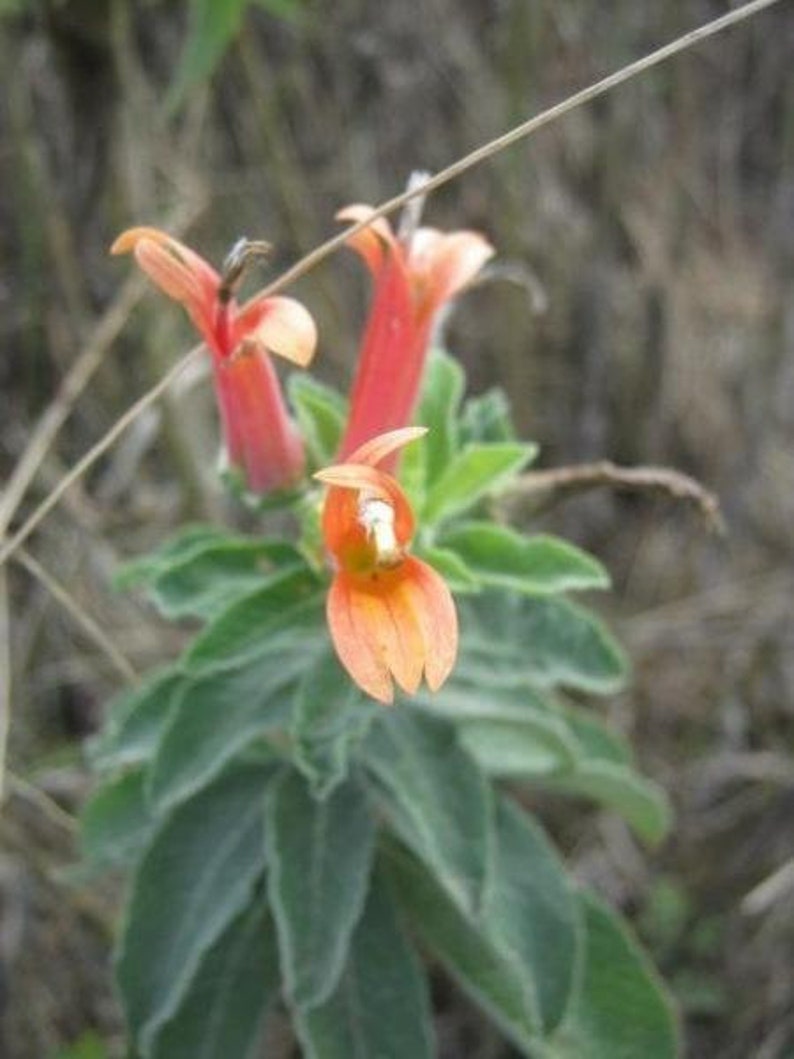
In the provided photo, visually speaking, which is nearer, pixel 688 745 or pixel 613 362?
pixel 688 745

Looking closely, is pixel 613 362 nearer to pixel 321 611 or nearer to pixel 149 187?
pixel 149 187

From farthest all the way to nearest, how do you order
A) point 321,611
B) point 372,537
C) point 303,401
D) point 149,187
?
point 149,187 < point 303,401 < point 321,611 < point 372,537

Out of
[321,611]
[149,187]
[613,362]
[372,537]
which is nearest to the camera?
[372,537]

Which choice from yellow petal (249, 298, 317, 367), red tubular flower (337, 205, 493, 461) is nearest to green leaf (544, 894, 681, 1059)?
red tubular flower (337, 205, 493, 461)

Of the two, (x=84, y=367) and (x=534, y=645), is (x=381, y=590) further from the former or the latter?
(x=84, y=367)

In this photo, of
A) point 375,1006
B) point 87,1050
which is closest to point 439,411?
point 375,1006

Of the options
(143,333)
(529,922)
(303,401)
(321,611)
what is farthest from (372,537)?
(143,333)

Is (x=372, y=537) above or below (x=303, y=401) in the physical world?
below

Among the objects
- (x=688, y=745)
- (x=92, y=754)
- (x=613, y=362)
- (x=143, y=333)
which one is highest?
(x=143, y=333)
